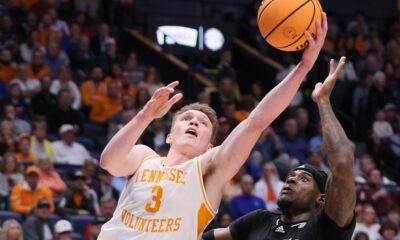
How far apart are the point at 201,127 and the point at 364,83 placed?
1243cm

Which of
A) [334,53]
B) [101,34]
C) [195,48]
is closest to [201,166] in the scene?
[101,34]

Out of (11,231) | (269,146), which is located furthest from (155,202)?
(269,146)

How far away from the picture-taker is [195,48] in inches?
698

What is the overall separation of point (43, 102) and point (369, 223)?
5004 mm

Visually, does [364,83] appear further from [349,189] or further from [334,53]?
[349,189]

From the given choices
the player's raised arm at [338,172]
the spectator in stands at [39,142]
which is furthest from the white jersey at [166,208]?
the spectator in stands at [39,142]

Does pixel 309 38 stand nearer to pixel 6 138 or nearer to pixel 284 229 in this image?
pixel 284 229

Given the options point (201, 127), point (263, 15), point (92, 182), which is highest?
point (263, 15)

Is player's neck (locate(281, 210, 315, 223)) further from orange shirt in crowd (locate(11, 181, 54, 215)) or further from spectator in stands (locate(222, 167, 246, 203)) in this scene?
spectator in stands (locate(222, 167, 246, 203))

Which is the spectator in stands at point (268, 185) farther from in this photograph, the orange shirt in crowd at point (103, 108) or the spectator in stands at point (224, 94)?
the orange shirt in crowd at point (103, 108)

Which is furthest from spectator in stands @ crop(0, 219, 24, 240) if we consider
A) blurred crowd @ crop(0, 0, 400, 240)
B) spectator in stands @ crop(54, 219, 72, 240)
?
spectator in stands @ crop(54, 219, 72, 240)

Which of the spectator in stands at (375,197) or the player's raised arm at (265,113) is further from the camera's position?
the spectator in stands at (375,197)

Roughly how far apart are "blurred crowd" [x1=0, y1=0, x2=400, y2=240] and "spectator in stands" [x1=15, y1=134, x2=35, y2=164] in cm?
3

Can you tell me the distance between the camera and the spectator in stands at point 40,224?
10.4 m
